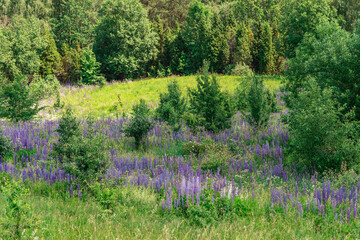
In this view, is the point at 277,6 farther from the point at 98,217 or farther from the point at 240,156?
the point at 98,217

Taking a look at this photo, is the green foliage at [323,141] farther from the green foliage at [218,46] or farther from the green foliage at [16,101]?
the green foliage at [218,46]

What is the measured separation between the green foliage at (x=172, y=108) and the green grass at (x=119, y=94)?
629 centimetres

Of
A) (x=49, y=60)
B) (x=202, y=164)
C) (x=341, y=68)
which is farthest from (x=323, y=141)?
(x=49, y=60)

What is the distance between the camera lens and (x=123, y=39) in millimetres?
37344

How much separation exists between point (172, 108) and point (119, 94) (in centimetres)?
1293

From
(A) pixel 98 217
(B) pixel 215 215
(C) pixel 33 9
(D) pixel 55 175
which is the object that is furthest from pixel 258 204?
(C) pixel 33 9

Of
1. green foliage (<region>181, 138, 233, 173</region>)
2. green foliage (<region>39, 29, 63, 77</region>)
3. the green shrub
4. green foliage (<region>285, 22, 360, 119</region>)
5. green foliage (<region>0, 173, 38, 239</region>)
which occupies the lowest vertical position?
green foliage (<region>181, 138, 233, 173</region>)

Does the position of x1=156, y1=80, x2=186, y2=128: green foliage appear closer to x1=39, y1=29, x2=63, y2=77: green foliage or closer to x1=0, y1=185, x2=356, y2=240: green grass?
x1=0, y1=185, x2=356, y2=240: green grass

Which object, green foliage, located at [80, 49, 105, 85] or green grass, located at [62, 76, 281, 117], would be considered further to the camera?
green foliage, located at [80, 49, 105, 85]

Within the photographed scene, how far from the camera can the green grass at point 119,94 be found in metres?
20.4

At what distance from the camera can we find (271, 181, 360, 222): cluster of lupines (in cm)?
456

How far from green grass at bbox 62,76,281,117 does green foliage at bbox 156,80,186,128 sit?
20.6ft

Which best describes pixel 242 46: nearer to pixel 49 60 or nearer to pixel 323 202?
pixel 49 60

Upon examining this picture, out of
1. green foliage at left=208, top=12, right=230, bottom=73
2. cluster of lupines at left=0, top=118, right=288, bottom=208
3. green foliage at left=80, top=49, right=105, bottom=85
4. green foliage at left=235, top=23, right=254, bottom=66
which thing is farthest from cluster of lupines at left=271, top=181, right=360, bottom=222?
green foliage at left=208, top=12, right=230, bottom=73
